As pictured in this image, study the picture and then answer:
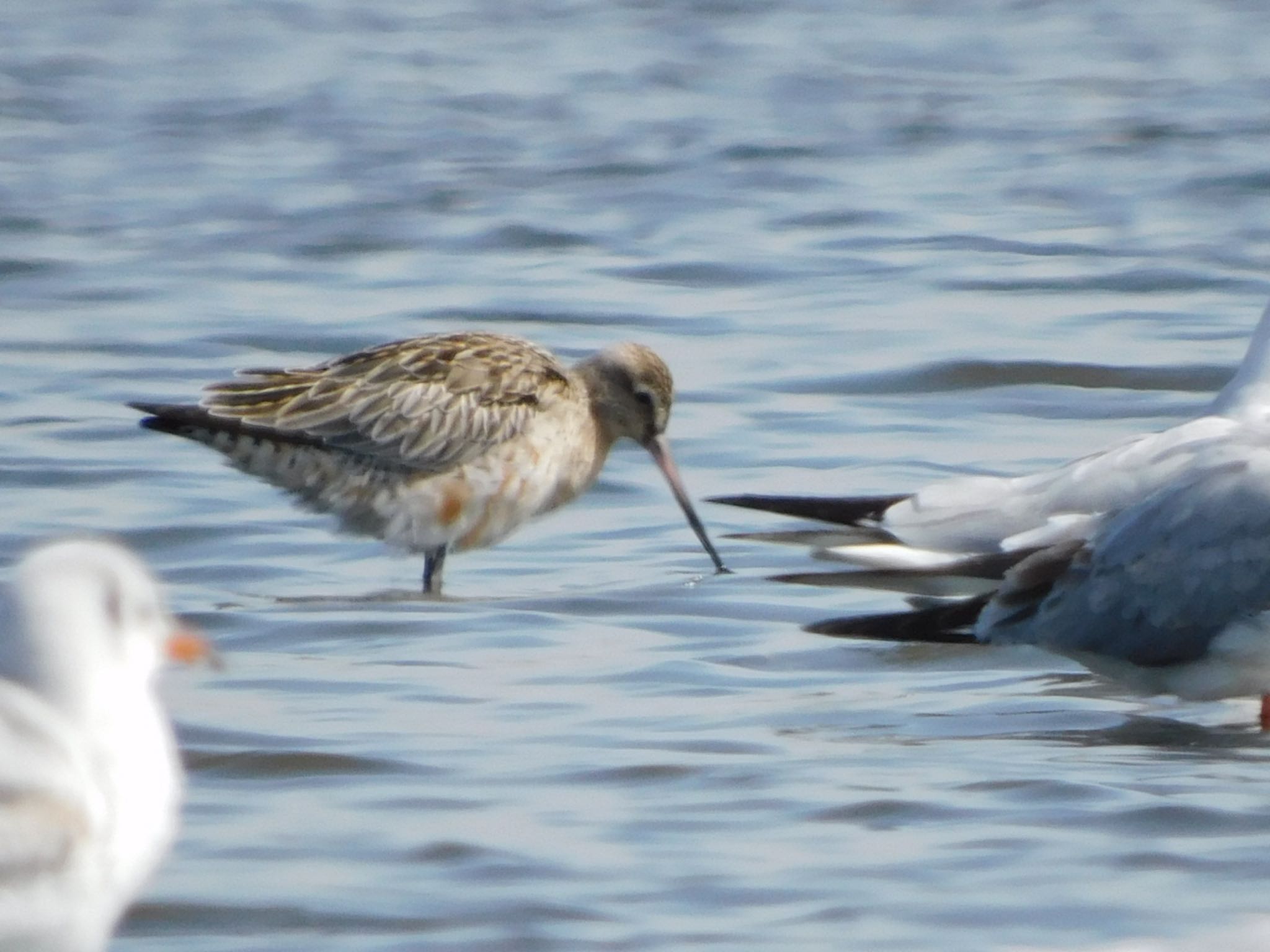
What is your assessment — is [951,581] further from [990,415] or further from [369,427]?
[990,415]

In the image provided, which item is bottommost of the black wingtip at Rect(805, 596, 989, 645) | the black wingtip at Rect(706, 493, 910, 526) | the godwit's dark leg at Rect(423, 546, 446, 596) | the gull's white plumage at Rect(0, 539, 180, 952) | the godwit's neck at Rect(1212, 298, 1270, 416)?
the godwit's dark leg at Rect(423, 546, 446, 596)

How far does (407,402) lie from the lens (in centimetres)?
887

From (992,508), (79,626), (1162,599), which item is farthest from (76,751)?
(992,508)

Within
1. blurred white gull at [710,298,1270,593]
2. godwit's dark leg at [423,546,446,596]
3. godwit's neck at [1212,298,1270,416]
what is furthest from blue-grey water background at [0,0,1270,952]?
godwit's neck at [1212,298,1270,416]

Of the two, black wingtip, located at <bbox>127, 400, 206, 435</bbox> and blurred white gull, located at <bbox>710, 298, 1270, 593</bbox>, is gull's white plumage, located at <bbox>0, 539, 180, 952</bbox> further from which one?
black wingtip, located at <bbox>127, 400, 206, 435</bbox>

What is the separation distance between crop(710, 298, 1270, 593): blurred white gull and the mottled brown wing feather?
884 mm

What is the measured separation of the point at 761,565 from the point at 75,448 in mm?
2671

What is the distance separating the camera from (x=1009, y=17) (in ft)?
68.1

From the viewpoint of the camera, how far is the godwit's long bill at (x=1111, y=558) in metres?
7.12

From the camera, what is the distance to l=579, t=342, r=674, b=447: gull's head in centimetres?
926

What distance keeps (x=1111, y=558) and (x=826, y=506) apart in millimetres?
1160

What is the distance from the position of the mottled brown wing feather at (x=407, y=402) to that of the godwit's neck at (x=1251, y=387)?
2.09m

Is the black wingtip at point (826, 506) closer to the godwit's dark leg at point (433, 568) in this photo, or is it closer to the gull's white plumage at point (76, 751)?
the godwit's dark leg at point (433, 568)

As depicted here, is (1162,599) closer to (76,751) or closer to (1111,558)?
(1111,558)
